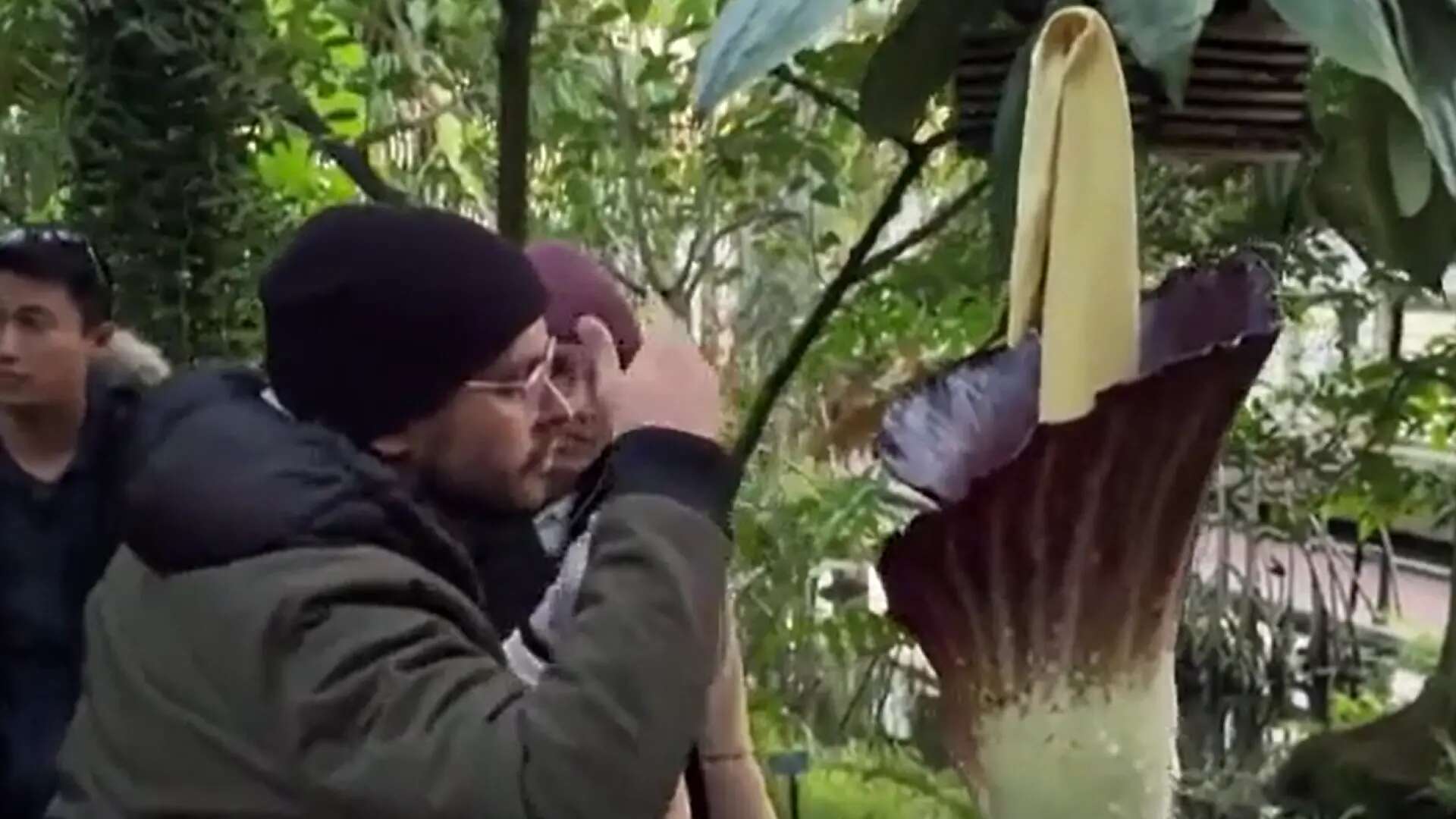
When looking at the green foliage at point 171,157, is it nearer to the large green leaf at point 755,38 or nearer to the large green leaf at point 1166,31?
the large green leaf at point 755,38

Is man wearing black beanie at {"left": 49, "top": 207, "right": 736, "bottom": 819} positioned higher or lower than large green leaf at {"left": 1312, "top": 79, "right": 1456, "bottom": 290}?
lower

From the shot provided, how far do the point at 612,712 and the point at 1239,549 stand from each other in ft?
7.75

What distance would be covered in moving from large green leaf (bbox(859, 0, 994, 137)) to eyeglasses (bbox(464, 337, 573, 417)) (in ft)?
1.22

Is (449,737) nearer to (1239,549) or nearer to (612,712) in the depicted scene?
(612,712)

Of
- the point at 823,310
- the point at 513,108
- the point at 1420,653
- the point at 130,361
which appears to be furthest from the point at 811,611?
the point at 130,361

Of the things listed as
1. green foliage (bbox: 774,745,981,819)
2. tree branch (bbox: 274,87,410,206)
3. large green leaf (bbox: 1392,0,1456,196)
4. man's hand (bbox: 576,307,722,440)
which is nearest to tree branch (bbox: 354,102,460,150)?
tree branch (bbox: 274,87,410,206)

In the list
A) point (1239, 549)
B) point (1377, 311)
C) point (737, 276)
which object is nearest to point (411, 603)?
point (1377, 311)

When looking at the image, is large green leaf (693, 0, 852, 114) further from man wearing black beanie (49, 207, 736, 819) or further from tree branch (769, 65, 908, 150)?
tree branch (769, 65, 908, 150)

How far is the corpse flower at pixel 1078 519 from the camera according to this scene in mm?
614

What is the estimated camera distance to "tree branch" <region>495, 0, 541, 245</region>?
1700 mm

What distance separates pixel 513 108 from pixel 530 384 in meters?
0.87

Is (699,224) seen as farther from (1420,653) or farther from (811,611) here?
(1420,653)

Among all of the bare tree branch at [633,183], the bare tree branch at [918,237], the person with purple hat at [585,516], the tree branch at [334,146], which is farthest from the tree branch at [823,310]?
the person with purple hat at [585,516]

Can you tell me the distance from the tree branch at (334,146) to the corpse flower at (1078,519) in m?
1.07
